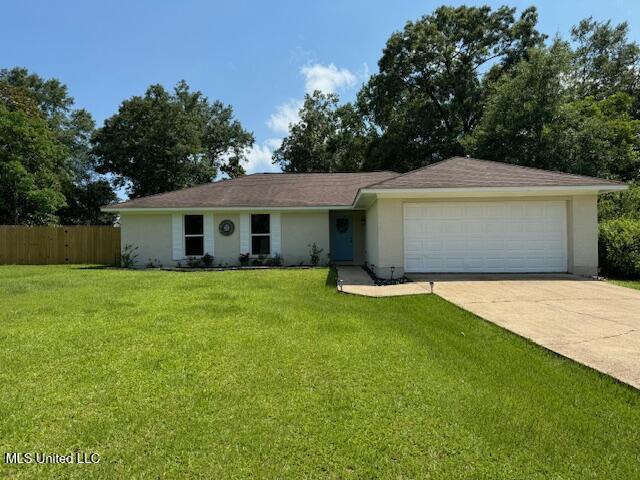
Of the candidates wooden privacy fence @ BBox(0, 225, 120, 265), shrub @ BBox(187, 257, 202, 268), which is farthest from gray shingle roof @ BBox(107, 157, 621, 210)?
wooden privacy fence @ BBox(0, 225, 120, 265)

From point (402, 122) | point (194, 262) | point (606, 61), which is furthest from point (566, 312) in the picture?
point (606, 61)

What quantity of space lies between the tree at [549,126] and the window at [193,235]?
14.9 metres

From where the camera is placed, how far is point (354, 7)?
14.5 m

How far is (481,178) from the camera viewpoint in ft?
34.9

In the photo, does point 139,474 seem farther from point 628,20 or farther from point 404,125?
point 628,20

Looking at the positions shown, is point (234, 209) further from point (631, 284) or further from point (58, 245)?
point (631, 284)

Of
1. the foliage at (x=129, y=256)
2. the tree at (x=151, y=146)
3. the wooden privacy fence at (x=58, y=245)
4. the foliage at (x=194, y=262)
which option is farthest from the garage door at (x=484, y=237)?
the tree at (x=151, y=146)

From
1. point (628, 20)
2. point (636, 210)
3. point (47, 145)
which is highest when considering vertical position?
point (628, 20)

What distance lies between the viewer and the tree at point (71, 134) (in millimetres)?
31734

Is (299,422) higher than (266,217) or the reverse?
the reverse

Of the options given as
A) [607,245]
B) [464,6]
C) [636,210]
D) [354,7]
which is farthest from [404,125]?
[607,245]

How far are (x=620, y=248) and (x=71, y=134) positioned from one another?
126 ft

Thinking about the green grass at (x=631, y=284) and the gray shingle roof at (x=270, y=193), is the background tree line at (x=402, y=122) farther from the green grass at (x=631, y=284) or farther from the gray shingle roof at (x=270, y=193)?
the green grass at (x=631, y=284)

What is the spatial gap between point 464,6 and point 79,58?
965 inches
